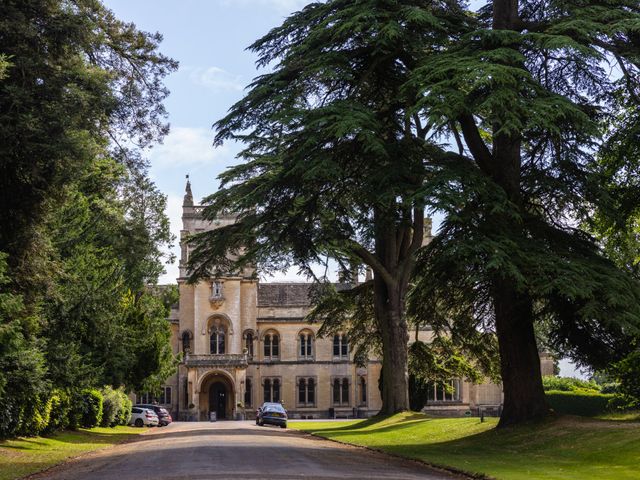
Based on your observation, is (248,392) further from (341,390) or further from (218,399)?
(341,390)

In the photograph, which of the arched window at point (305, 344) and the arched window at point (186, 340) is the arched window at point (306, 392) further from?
the arched window at point (186, 340)

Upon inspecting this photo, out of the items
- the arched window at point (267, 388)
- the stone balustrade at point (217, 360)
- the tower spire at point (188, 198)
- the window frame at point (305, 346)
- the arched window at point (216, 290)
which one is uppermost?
the tower spire at point (188, 198)

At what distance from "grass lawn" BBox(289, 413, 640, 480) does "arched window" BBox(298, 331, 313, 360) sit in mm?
41734

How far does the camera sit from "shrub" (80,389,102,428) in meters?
35.2

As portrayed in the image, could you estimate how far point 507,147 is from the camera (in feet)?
72.4

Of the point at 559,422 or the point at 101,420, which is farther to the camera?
the point at 101,420

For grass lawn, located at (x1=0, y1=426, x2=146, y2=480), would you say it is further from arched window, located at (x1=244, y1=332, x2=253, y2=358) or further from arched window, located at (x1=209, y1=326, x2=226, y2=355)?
arched window, located at (x1=244, y1=332, x2=253, y2=358)

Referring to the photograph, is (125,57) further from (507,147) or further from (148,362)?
(148,362)

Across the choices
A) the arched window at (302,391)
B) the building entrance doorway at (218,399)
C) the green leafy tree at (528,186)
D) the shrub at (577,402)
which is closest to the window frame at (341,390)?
the arched window at (302,391)

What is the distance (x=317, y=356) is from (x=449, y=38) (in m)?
47.3

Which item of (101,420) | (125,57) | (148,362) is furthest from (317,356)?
(125,57)

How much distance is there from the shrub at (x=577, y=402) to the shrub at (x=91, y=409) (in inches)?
718

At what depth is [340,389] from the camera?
67375mm

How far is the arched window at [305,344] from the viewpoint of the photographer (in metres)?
68.1
